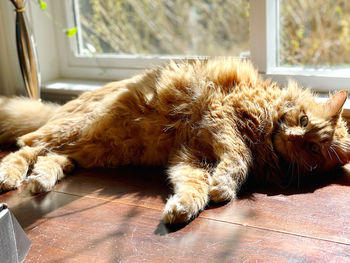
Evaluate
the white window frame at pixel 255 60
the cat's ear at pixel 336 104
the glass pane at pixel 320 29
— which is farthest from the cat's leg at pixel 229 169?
the glass pane at pixel 320 29

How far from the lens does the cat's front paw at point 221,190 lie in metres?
1.36

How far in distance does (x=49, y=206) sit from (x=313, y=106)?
1.10m

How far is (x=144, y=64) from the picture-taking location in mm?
2430

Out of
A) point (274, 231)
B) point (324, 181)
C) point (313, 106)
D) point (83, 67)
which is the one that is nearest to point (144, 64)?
point (83, 67)

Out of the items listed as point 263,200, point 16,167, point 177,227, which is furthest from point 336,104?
point 16,167

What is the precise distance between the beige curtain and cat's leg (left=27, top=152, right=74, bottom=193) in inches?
23.9

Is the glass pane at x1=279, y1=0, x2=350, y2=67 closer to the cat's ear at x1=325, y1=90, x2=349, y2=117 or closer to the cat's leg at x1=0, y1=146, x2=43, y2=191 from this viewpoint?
the cat's ear at x1=325, y1=90, x2=349, y2=117

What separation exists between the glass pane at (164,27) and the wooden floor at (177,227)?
146cm

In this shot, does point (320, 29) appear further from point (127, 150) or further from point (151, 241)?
point (151, 241)

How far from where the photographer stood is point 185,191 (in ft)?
4.33

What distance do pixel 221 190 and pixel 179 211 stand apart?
0.20 m

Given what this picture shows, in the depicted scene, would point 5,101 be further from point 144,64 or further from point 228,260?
point 228,260

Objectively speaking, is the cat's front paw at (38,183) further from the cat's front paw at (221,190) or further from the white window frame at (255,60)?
the white window frame at (255,60)

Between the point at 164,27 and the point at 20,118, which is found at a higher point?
the point at 164,27
